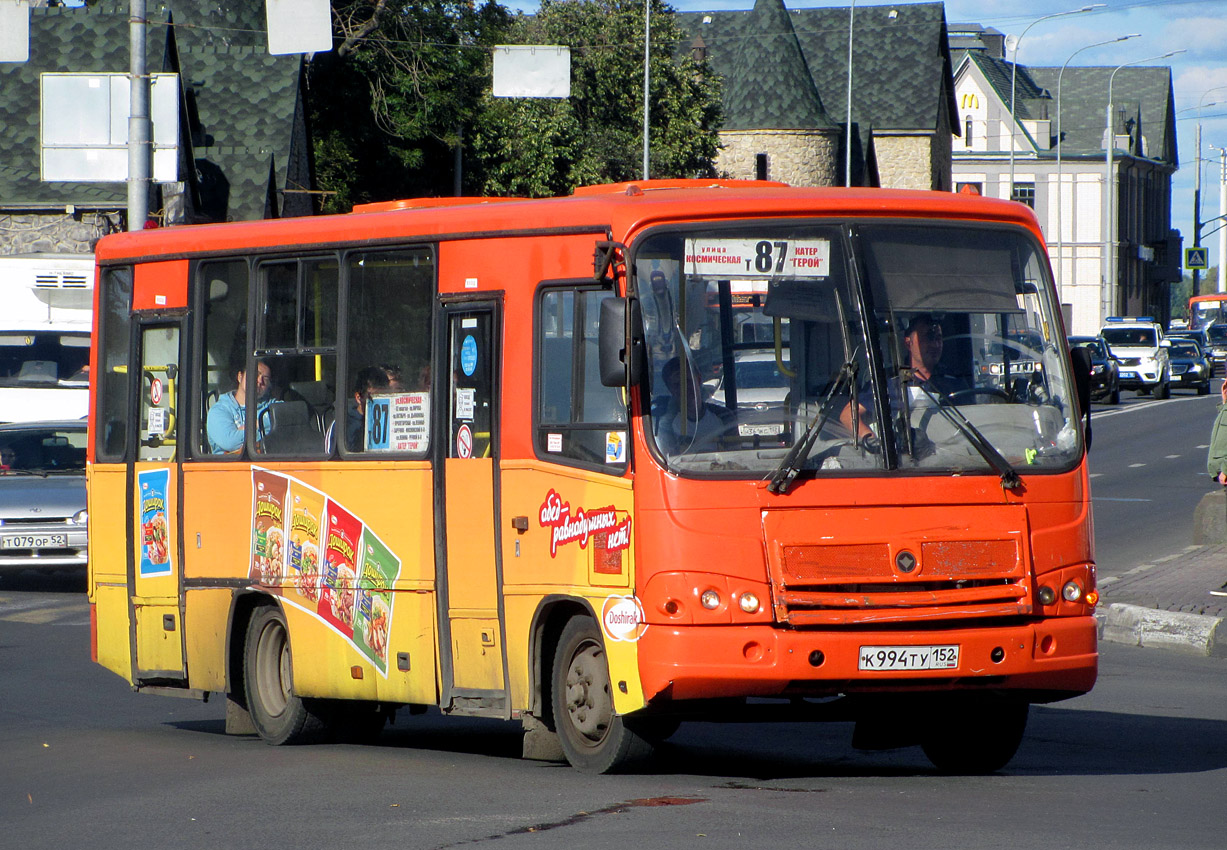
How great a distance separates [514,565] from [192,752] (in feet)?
7.32

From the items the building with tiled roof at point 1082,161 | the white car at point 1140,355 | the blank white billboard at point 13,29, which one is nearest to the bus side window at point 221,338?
the blank white billboard at point 13,29

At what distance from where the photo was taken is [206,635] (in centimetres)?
1082

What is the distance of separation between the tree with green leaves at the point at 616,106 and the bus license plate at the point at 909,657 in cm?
5187

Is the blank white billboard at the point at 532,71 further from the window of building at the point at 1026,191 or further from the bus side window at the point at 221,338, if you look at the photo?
the window of building at the point at 1026,191

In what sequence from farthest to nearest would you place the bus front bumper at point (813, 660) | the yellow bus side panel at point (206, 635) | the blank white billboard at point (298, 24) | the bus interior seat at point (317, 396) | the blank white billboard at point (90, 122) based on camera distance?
1. the blank white billboard at point (90, 122)
2. the blank white billboard at point (298, 24)
3. the yellow bus side panel at point (206, 635)
4. the bus interior seat at point (317, 396)
5. the bus front bumper at point (813, 660)

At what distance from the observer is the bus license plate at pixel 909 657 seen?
7.75 metres

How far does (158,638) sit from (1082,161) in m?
100

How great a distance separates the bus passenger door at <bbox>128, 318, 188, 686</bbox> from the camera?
11.0m

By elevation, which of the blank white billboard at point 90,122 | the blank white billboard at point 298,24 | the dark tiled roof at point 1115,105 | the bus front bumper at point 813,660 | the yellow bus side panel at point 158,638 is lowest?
the yellow bus side panel at point 158,638

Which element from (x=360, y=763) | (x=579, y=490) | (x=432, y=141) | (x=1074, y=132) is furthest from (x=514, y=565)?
(x=1074, y=132)

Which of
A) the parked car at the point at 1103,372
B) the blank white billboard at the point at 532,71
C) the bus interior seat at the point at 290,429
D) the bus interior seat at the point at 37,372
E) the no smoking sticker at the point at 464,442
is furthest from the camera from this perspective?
the parked car at the point at 1103,372

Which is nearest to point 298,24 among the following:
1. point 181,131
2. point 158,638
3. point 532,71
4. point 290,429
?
point 532,71

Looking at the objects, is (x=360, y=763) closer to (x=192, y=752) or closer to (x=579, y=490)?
(x=192, y=752)

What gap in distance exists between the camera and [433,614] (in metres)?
9.23
